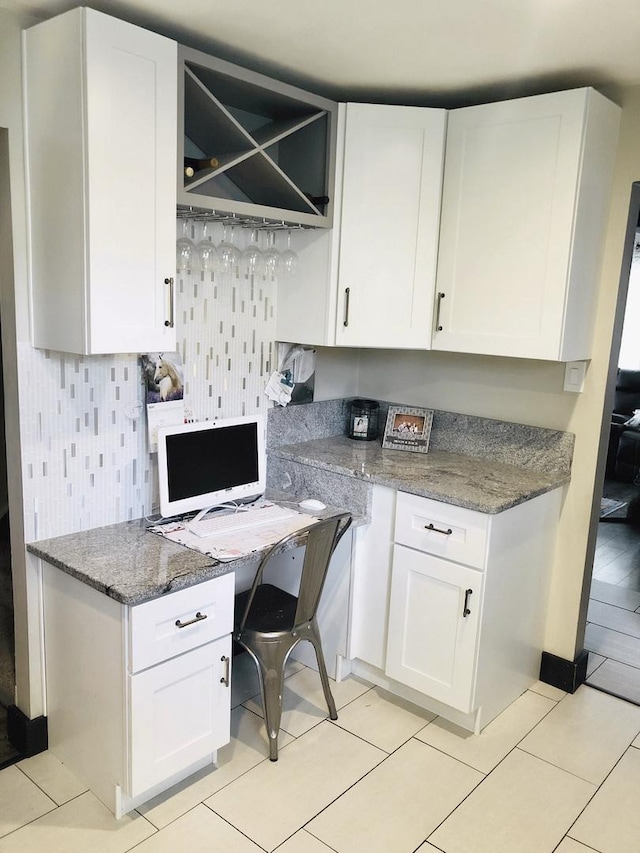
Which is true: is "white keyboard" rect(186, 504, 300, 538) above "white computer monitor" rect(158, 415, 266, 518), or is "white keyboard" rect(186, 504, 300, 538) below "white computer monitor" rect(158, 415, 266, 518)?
below

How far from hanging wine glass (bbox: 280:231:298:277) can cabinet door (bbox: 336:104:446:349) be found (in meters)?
0.20

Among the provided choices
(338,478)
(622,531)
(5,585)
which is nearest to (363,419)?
(338,478)

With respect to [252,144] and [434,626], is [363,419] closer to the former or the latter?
[434,626]

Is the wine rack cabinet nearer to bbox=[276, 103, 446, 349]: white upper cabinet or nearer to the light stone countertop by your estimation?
bbox=[276, 103, 446, 349]: white upper cabinet

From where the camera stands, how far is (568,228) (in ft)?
7.73

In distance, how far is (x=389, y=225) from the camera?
2.66 metres

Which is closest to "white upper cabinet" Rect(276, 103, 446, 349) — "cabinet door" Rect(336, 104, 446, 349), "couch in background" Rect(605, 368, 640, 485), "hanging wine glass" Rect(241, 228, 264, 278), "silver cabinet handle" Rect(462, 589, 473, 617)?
"cabinet door" Rect(336, 104, 446, 349)

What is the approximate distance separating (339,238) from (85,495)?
132 cm

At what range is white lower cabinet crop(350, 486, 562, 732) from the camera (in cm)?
242

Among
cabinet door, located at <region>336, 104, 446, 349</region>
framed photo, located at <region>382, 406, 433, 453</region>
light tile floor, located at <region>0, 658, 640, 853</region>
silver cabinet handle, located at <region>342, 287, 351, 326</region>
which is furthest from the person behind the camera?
framed photo, located at <region>382, 406, 433, 453</region>

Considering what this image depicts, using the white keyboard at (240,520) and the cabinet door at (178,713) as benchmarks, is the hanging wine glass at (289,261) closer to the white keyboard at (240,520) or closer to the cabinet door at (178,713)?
the white keyboard at (240,520)

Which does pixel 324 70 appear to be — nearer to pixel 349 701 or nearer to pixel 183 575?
pixel 183 575

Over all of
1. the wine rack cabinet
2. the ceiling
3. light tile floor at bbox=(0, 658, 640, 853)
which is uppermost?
the ceiling

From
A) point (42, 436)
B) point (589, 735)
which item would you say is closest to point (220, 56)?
point (42, 436)
